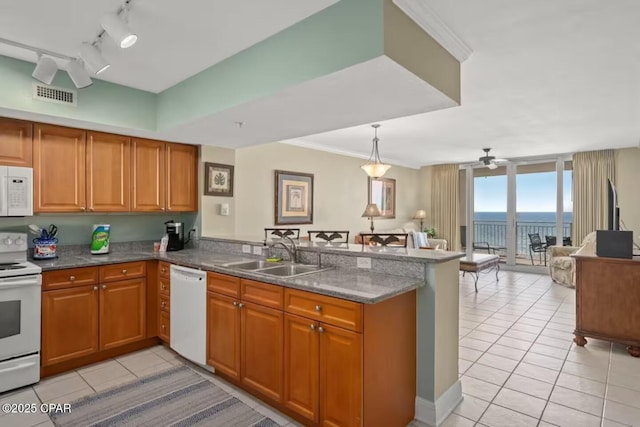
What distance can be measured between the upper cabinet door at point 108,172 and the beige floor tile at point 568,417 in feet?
13.3

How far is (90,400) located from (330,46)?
293cm

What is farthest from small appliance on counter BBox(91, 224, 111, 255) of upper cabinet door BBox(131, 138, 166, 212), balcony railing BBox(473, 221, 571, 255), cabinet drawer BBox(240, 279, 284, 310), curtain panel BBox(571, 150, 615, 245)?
curtain panel BBox(571, 150, 615, 245)

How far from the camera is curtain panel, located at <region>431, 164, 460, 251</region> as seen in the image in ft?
28.3

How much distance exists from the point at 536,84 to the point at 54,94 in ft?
14.0

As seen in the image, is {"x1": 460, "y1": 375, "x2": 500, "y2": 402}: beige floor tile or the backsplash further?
the backsplash

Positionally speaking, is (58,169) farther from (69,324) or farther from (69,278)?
(69,324)

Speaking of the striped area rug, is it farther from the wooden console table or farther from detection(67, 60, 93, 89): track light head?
the wooden console table

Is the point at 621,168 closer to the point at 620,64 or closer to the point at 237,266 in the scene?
the point at 620,64

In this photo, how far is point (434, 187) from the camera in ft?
29.6

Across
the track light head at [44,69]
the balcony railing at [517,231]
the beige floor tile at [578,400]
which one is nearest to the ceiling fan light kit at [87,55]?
the track light head at [44,69]

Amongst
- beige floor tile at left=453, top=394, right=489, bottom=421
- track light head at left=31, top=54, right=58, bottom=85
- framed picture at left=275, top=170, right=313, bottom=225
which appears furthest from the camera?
framed picture at left=275, top=170, right=313, bottom=225

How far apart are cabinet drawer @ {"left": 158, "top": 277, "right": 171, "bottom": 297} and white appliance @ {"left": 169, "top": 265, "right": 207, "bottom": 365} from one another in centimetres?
13

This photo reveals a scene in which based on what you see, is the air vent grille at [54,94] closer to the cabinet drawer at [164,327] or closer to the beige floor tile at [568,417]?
the cabinet drawer at [164,327]

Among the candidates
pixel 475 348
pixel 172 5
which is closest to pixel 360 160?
pixel 475 348
